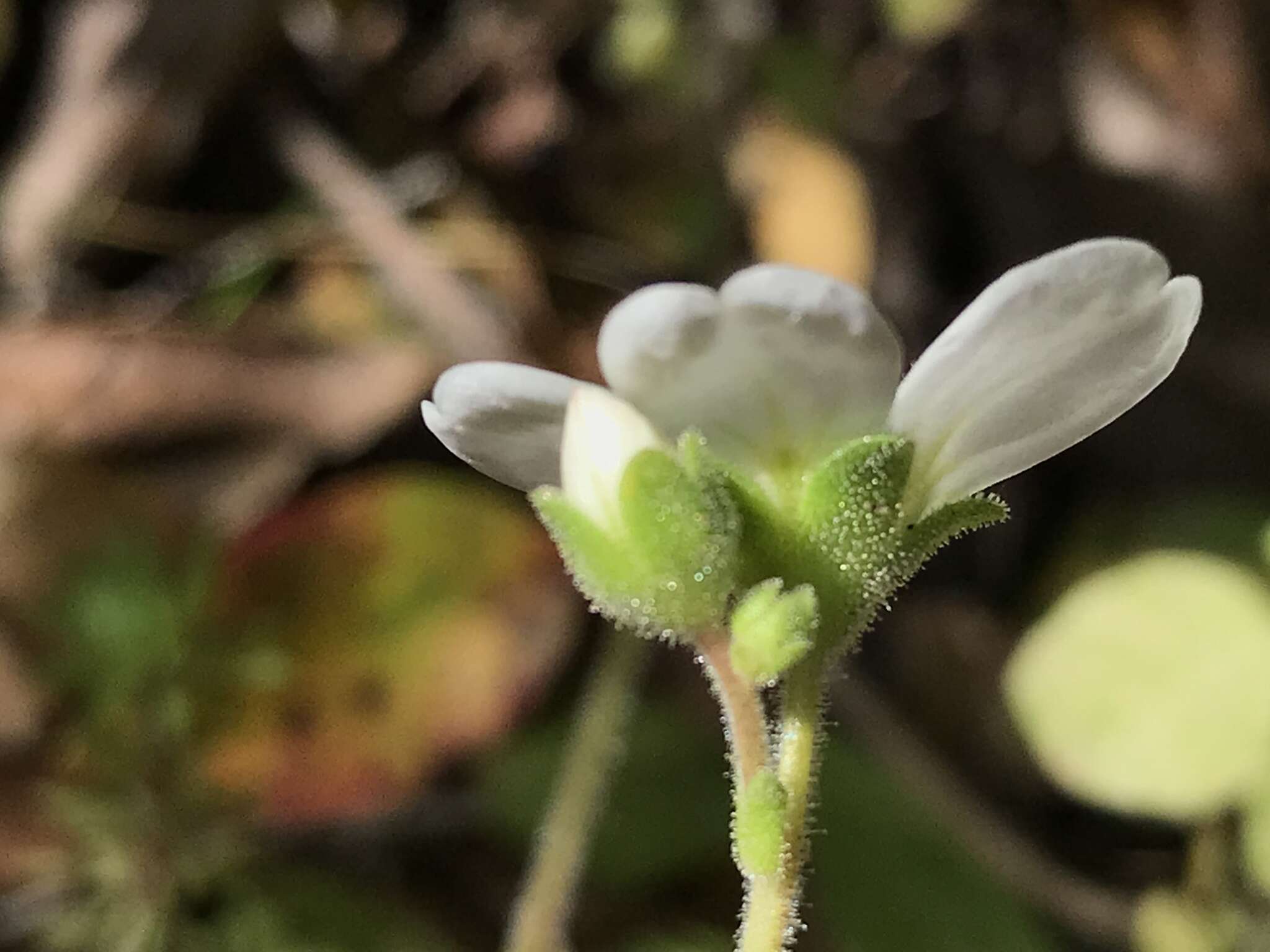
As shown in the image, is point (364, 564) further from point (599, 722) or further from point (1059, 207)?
point (1059, 207)

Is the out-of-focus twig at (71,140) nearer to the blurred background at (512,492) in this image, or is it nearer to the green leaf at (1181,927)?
the blurred background at (512,492)

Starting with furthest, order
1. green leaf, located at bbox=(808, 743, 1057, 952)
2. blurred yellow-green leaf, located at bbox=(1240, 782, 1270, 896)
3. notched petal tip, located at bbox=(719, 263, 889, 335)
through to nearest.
Result: green leaf, located at bbox=(808, 743, 1057, 952)
blurred yellow-green leaf, located at bbox=(1240, 782, 1270, 896)
notched petal tip, located at bbox=(719, 263, 889, 335)

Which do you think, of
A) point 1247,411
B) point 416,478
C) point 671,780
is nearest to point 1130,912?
point 671,780

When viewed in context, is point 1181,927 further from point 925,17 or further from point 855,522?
point 925,17

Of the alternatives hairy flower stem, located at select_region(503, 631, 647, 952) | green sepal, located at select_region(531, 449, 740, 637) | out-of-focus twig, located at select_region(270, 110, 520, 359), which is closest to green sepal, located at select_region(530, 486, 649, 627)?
green sepal, located at select_region(531, 449, 740, 637)

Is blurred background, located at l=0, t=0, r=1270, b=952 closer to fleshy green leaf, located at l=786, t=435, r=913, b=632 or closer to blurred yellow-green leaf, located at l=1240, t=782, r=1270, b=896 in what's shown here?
blurred yellow-green leaf, located at l=1240, t=782, r=1270, b=896

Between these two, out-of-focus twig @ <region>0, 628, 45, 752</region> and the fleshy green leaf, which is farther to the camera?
out-of-focus twig @ <region>0, 628, 45, 752</region>
